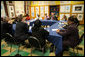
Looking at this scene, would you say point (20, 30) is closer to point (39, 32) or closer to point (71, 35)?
point (39, 32)

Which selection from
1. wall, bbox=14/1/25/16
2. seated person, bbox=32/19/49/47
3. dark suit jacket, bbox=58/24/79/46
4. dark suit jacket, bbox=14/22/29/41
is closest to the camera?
dark suit jacket, bbox=58/24/79/46

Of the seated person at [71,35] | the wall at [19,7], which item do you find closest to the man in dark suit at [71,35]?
the seated person at [71,35]

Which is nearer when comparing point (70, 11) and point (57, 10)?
point (70, 11)

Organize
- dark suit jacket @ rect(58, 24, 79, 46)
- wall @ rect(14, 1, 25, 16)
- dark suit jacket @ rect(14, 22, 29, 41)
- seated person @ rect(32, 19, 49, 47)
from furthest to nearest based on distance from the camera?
wall @ rect(14, 1, 25, 16) → dark suit jacket @ rect(14, 22, 29, 41) → seated person @ rect(32, 19, 49, 47) → dark suit jacket @ rect(58, 24, 79, 46)

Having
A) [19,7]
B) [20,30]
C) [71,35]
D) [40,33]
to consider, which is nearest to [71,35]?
[71,35]

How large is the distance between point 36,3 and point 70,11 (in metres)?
3.49

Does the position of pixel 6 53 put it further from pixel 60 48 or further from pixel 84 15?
pixel 84 15

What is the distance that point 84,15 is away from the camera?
6.32 meters

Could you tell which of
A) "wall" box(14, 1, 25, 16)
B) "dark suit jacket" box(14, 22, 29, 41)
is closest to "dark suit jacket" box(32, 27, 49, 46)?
"dark suit jacket" box(14, 22, 29, 41)

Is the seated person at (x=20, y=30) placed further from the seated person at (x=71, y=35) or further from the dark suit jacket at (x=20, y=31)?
the seated person at (x=71, y=35)

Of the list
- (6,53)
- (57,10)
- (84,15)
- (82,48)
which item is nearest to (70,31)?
(82,48)

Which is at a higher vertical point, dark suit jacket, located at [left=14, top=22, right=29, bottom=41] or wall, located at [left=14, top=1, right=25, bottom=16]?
wall, located at [left=14, top=1, right=25, bottom=16]

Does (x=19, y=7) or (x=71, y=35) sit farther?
(x=19, y=7)

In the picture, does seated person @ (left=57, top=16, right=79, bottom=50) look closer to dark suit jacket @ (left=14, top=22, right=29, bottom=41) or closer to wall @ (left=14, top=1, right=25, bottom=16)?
dark suit jacket @ (left=14, top=22, right=29, bottom=41)
